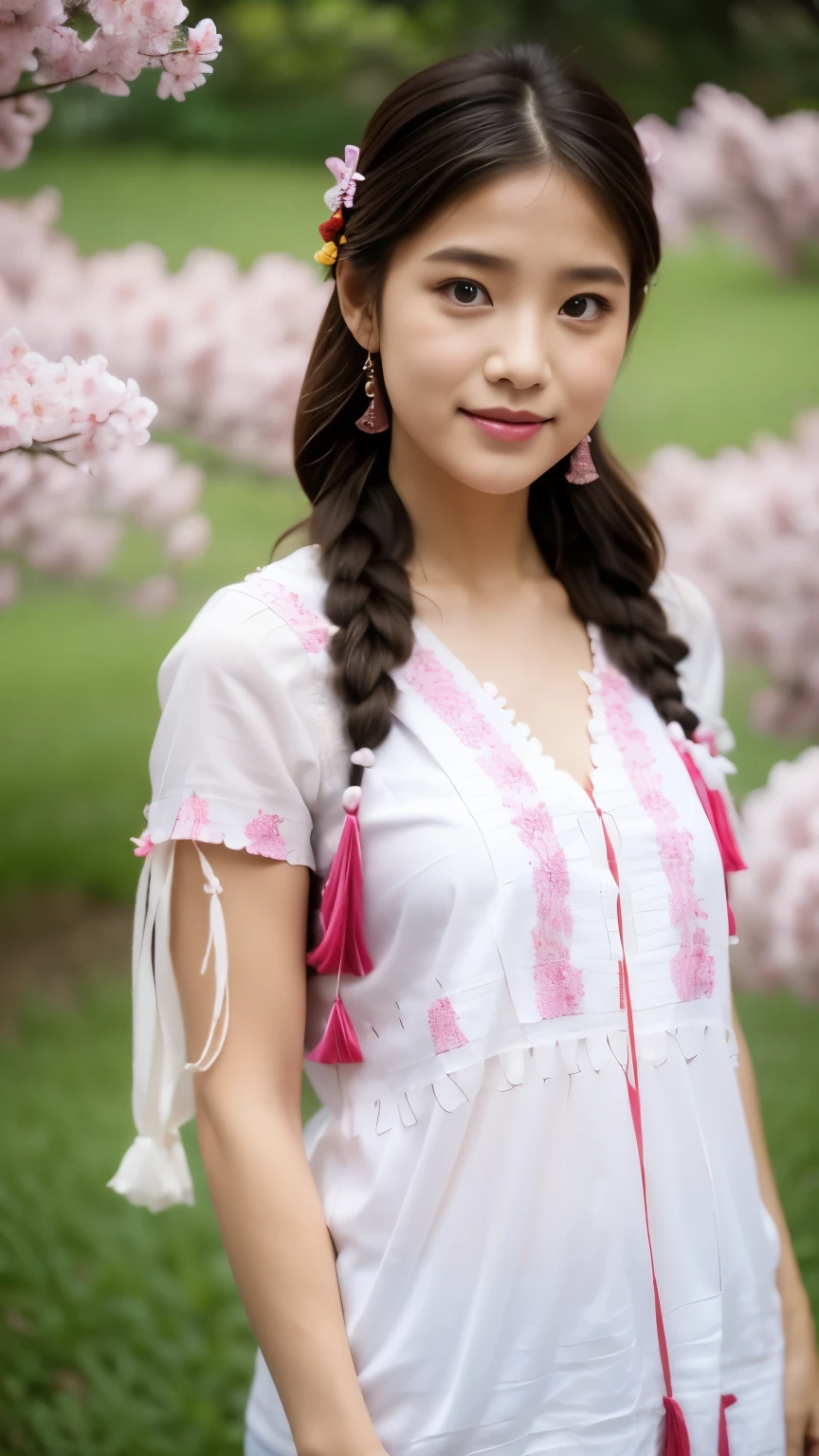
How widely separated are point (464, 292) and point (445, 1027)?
577mm

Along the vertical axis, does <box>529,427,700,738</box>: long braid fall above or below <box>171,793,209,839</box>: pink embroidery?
above

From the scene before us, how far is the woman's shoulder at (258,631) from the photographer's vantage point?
3.51ft

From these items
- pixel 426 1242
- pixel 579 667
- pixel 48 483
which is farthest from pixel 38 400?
pixel 48 483

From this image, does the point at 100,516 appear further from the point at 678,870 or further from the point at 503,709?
the point at 678,870

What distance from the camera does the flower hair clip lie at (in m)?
1.17

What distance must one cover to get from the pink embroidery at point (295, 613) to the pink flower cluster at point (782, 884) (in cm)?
102

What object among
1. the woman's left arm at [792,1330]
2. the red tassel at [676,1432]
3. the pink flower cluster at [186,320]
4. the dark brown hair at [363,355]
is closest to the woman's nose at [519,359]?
the dark brown hair at [363,355]

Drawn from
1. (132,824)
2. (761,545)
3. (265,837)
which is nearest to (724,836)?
(265,837)

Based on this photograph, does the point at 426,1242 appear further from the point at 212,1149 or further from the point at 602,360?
the point at 602,360

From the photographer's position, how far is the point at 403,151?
1.11 metres

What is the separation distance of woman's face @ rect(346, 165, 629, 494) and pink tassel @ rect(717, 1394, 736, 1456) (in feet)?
2.57

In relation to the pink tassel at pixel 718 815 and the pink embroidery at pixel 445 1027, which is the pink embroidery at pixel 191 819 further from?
the pink tassel at pixel 718 815

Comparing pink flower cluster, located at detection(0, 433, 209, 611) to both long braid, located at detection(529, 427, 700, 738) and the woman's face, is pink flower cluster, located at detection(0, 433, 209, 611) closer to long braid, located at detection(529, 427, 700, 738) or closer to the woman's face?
long braid, located at detection(529, 427, 700, 738)

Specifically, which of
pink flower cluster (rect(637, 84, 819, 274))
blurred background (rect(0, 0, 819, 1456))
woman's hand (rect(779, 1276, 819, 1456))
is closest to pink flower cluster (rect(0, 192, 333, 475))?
blurred background (rect(0, 0, 819, 1456))
